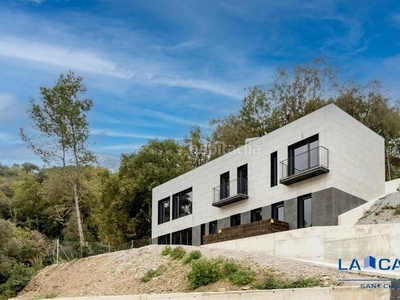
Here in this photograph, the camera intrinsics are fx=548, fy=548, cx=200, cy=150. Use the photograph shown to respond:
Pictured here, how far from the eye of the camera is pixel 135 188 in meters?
40.8

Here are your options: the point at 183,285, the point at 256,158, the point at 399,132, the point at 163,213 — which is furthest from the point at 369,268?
the point at 399,132

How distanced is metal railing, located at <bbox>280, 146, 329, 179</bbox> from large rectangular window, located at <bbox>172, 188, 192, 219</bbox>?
910 centimetres

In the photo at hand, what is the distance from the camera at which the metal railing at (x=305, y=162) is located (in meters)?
A: 23.9

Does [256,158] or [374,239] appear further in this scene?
[256,158]

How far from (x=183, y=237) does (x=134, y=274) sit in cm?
1356

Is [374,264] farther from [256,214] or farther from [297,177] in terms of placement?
[256,214]

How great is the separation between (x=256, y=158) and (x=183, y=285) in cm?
1240

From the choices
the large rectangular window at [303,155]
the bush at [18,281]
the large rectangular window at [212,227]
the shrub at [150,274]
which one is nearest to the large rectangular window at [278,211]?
the large rectangular window at [303,155]

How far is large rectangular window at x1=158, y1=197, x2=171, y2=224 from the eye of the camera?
3556 cm

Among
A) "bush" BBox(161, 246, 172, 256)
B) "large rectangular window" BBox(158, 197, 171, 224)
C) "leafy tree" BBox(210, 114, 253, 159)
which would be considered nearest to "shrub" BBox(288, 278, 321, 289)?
"bush" BBox(161, 246, 172, 256)

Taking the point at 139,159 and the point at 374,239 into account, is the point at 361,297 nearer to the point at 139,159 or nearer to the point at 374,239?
the point at 374,239

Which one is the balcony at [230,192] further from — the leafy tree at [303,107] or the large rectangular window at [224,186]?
the leafy tree at [303,107]

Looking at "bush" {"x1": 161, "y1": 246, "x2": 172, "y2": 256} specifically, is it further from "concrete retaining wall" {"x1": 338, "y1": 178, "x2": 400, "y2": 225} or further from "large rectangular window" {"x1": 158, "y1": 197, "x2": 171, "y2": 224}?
"large rectangular window" {"x1": 158, "y1": 197, "x2": 171, "y2": 224}

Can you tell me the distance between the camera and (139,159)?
42094 mm
